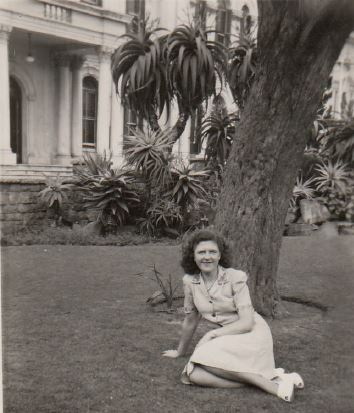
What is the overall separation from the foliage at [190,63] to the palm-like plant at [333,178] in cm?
242

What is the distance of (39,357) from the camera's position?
3.95 metres

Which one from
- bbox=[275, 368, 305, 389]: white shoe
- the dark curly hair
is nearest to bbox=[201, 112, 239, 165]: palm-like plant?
the dark curly hair

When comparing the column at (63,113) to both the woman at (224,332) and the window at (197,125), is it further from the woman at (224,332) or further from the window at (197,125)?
the woman at (224,332)

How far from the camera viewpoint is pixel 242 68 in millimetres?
9594

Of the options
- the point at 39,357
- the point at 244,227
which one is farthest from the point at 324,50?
the point at 39,357

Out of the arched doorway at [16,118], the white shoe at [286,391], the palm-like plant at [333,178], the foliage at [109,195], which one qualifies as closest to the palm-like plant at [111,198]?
the foliage at [109,195]

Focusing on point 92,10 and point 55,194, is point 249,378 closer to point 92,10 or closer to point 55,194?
point 55,194

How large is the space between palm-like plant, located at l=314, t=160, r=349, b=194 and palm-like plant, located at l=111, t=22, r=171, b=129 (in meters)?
3.00

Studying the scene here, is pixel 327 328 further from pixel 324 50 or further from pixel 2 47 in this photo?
pixel 2 47

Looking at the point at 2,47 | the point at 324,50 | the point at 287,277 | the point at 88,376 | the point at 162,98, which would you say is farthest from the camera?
the point at 2,47

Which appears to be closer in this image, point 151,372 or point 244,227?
point 151,372

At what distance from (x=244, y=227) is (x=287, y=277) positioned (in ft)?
7.51

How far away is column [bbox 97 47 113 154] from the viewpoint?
1373 cm

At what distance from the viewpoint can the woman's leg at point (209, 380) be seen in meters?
3.45
